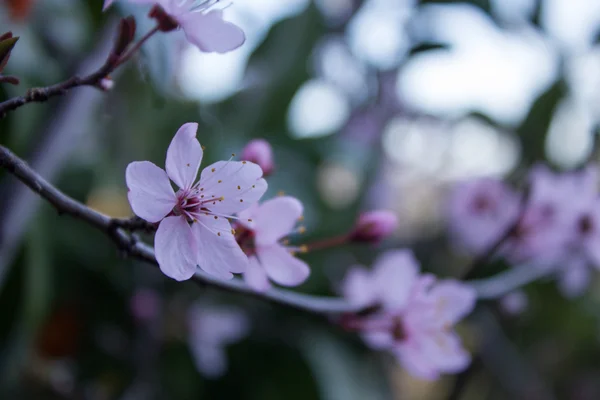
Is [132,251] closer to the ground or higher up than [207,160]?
closer to the ground

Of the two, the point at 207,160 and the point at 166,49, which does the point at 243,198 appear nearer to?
the point at 166,49

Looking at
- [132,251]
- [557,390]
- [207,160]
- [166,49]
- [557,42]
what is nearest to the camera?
[132,251]

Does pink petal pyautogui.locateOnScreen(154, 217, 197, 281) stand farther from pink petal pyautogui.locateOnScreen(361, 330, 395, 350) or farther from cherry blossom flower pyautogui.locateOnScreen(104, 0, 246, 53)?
pink petal pyautogui.locateOnScreen(361, 330, 395, 350)

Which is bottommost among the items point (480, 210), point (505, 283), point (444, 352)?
point (444, 352)

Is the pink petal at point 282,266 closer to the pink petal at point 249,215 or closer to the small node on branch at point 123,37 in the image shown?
the pink petal at point 249,215

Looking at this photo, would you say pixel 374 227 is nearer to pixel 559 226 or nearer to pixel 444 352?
pixel 444 352

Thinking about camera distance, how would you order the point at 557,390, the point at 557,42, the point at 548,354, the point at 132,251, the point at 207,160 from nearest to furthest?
the point at 132,251 < the point at 207,160 < the point at 557,42 < the point at 548,354 < the point at 557,390

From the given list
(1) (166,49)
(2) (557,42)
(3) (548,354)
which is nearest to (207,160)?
(1) (166,49)

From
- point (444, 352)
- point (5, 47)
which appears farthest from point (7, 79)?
point (444, 352)
